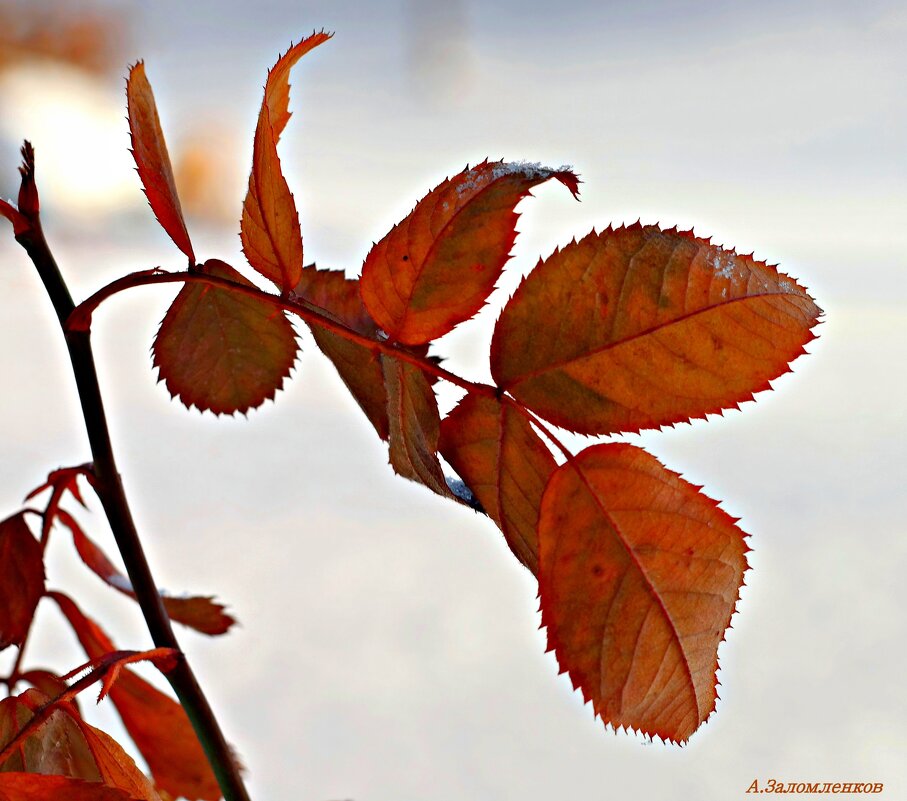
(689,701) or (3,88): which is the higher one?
(3,88)

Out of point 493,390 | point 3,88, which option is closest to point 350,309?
Answer: point 493,390

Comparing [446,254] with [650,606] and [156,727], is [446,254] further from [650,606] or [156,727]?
[156,727]

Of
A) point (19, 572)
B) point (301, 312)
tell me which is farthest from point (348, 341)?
point (19, 572)

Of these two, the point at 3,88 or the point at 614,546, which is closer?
the point at 614,546

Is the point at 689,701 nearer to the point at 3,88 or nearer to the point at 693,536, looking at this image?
the point at 693,536

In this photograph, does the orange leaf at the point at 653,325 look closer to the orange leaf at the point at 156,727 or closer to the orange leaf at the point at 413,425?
the orange leaf at the point at 413,425
